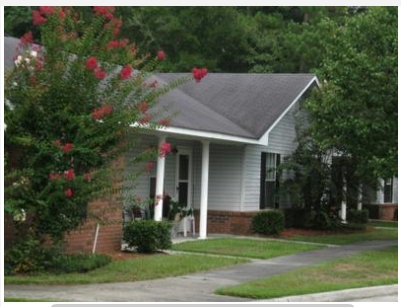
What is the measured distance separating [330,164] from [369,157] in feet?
17.3

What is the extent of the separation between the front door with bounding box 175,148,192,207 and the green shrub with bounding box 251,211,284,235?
1859mm

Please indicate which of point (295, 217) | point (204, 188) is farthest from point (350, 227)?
point (204, 188)

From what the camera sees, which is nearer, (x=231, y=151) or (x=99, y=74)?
(x=99, y=74)

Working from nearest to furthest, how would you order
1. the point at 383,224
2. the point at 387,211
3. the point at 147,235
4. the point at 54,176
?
the point at 54,176 → the point at 147,235 → the point at 383,224 → the point at 387,211

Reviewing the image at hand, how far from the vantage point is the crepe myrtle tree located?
12.3 metres

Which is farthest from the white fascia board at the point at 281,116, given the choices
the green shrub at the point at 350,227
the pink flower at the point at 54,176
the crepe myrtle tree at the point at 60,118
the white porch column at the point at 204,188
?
the pink flower at the point at 54,176

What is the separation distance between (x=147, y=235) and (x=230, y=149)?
269 inches

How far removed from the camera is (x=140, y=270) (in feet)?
43.9

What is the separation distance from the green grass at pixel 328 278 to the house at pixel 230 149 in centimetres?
498

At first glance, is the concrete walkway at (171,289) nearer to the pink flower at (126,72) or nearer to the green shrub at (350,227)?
the pink flower at (126,72)

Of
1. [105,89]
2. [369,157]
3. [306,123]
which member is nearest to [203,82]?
[306,123]

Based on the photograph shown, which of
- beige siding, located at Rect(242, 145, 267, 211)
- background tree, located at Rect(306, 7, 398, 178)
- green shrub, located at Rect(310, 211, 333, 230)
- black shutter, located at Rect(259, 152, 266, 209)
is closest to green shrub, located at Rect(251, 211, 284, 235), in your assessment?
beige siding, located at Rect(242, 145, 267, 211)

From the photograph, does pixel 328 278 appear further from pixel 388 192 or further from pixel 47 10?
pixel 388 192

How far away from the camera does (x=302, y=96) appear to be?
24.1m
